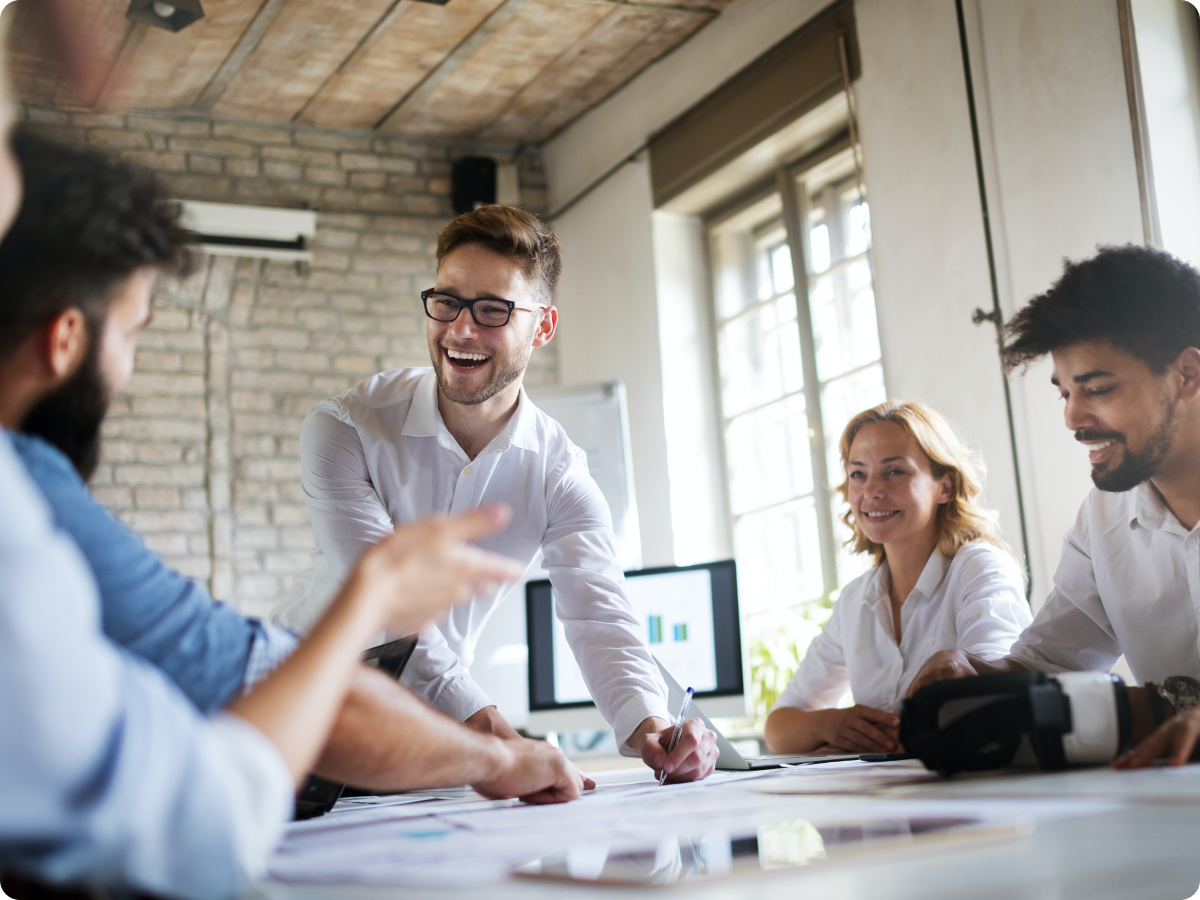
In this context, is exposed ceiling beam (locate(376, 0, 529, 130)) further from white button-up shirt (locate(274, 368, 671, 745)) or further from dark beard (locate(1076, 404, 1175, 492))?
dark beard (locate(1076, 404, 1175, 492))

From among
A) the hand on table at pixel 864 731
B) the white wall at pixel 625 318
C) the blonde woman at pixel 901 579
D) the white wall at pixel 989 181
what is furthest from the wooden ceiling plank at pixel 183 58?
the hand on table at pixel 864 731

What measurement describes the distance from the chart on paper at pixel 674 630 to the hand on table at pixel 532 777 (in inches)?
75.0

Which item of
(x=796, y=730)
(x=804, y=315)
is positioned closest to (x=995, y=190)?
(x=804, y=315)

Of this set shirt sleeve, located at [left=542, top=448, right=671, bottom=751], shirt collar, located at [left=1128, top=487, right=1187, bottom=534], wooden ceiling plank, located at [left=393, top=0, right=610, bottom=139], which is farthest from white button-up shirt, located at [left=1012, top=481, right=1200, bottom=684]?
wooden ceiling plank, located at [left=393, top=0, right=610, bottom=139]

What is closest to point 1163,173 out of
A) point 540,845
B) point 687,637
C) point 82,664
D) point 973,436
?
point 973,436

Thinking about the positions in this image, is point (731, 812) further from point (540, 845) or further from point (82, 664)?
point (82, 664)

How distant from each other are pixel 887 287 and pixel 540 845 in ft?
11.2

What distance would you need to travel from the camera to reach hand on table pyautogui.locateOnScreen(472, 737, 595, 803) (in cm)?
126

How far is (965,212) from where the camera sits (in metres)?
3.66

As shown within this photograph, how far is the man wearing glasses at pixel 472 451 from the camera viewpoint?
2086mm

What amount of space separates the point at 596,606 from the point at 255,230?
381cm

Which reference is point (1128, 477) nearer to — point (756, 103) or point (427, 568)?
point (427, 568)

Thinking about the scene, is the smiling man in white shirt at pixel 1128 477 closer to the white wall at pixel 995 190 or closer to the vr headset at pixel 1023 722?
the vr headset at pixel 1023 722

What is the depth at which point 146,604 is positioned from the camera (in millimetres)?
921
